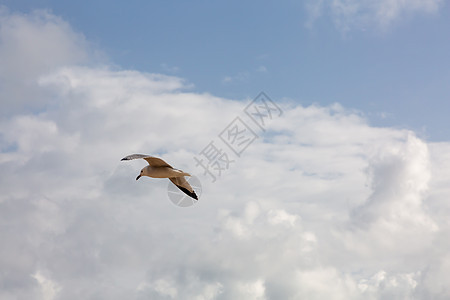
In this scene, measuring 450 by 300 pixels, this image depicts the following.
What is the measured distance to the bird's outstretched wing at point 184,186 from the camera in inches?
1962

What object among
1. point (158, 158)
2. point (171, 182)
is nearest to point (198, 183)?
point (171, 182)

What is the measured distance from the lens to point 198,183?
165 feet

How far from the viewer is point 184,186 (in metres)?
50.2

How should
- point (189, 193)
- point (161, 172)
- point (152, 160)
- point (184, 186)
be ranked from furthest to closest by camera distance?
1. point (189, 193)
2. point (184, 186)
3. point (161, 172)
4. point (152, 160)

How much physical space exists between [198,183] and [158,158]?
8.90m

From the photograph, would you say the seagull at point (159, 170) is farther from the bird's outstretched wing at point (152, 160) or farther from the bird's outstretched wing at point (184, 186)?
the bird's outstretched wing at point (184, 186)

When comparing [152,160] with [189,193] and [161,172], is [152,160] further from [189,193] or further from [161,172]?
[189,193]

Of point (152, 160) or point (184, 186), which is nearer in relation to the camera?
point (152, 160)

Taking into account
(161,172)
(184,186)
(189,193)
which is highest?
(184,186)

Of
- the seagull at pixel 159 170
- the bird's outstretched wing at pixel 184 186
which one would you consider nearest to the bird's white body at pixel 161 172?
the seagull at pixel 159 170

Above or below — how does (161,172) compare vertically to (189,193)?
below

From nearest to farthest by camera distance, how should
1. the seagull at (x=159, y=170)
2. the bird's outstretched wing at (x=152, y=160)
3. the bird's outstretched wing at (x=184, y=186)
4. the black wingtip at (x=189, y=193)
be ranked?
the bird's outstretched wing at (x=152, y=160)
the seagull at (x=159, y=170)
the bird's outstretched wing at (x=184, y=186)
the black wingtip at (x=189, y=193)

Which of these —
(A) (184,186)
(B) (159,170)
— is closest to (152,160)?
(B) (159,170)

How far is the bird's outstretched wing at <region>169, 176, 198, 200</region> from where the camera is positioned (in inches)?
1962
